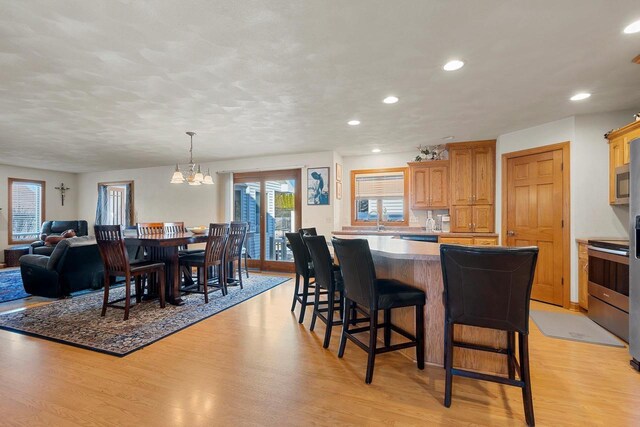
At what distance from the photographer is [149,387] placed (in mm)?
2002

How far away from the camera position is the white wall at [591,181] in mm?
3592

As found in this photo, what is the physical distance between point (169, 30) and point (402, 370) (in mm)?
2969

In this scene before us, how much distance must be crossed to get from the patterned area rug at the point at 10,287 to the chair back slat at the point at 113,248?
2.07m

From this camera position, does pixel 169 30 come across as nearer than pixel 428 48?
Yes

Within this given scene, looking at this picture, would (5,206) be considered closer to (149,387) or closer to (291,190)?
(291,190)

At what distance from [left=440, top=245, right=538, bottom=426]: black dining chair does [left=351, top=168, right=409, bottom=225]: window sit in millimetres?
4056

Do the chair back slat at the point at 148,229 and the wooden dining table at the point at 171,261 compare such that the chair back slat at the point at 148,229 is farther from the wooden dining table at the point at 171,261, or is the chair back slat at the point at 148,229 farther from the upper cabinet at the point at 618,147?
the upper cabinet at the point at 618,147

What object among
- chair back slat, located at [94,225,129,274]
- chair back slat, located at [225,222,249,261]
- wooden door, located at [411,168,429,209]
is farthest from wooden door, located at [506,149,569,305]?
chair back slat, located at [94,225,129,274]

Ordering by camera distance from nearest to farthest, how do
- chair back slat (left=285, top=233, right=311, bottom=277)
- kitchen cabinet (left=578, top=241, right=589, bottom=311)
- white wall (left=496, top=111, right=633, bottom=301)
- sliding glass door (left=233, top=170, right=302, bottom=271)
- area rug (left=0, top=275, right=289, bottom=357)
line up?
1. area rug (left=0, top=275, right=289, bottom=357)
2. chair back slat (left=285, top=233, right=311, bottom=277)
3. kitchen cabinet (left=578, top=241, right=589, bottom=311)
4. white wall (left=496, top=111, right=633, bottom=301)
5. sliding glass door (left=233, top=170, right=302, bottom=271)

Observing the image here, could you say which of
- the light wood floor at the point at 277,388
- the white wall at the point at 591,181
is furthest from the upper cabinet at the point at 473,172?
the light wood floor at the point at 277,388

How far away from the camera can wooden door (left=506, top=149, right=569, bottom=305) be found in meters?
3.92

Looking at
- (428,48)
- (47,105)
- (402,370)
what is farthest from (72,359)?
(428,48)

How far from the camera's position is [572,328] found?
Answer: 121 inches

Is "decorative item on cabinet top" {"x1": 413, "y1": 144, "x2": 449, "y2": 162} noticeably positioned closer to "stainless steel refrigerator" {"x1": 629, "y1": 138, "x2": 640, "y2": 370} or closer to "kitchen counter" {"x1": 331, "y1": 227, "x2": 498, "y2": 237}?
"kitchen counter" {"x1": 331, "y1": 227, "x2": 498, "y2": 237}
